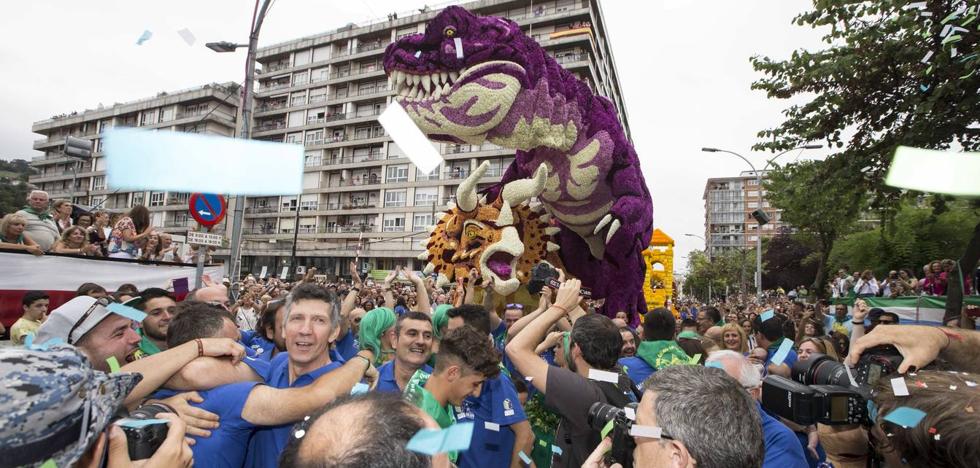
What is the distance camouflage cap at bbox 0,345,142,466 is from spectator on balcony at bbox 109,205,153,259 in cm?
673

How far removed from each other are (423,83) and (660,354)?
434 cm

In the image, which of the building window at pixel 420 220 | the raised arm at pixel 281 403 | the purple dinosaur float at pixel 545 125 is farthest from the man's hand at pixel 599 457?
the building window at pixel 420 220

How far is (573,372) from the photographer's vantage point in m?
2.45

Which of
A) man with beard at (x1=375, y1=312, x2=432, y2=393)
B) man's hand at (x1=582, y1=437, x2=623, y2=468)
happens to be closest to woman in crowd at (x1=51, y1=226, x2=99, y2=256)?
man with beard at (x1=375, y1=312, x2=432, y2=393)

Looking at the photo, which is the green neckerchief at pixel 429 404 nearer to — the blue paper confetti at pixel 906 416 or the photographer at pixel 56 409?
the photographer at pixel 56 409

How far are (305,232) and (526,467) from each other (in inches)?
1750

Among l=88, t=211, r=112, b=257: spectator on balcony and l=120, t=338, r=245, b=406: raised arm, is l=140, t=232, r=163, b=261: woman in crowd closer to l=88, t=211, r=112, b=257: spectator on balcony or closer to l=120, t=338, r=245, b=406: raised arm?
l=88, t=211, r=112, b=257: spectator on balcony

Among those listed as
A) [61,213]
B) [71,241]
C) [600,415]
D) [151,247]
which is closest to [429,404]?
[600,415]

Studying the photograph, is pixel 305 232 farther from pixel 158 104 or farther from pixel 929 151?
pixel 929 151

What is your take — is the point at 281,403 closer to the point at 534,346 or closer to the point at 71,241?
the point at 534,346

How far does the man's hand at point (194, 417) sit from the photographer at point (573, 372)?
47.4 inches

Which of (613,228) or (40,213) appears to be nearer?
(40,213)

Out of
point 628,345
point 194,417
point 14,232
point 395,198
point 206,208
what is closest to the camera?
point 194,417

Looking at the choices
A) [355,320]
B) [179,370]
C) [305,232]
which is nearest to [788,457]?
[179,370]
